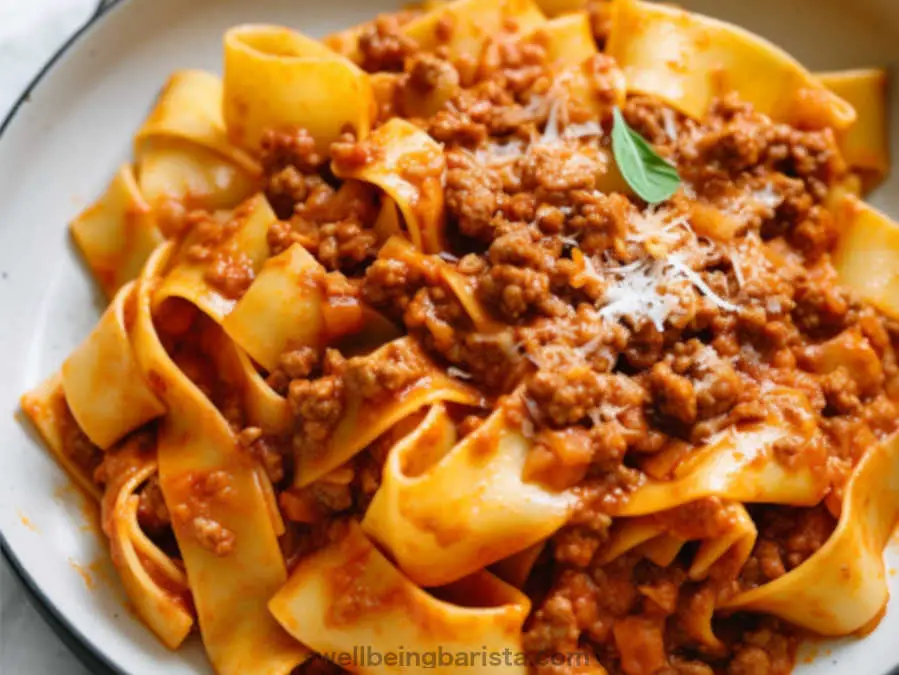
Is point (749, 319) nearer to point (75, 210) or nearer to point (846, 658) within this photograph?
point (846, 658)

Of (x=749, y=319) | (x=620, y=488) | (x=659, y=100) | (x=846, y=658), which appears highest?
(x=659, y=100)

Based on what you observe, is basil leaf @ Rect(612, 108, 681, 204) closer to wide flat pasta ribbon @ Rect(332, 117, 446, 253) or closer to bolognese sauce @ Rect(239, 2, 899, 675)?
bolognese sauce @ Rect(239, 2, 899, 675)

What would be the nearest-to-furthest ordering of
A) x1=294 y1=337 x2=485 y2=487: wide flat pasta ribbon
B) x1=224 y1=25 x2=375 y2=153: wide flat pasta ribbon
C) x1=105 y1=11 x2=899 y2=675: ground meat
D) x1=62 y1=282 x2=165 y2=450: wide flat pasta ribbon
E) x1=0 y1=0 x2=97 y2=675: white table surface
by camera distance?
x1=105 y1=11 x2=899 y2=675: ground meat < x1=294 y1=337 x2=485 y2=487: wide flat pasta ribbon < x1=62 y1=282 x2=165 y2=450: wide flat pasta ribbon < x1=224 y1=25 x2=375 y2=153: wide flat pasta ribbon < x1=0 y1=0 x2=97 y2=675: white table surface

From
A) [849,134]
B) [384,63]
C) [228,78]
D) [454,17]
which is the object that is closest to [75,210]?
[228,78]

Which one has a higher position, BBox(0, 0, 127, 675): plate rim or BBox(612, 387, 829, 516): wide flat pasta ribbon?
BBox(612, 387, 829, 516): wide flat pasta ribbon

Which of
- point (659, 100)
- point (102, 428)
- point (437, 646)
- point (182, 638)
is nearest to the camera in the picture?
point (437, 646)

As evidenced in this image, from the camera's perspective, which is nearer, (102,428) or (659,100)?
(102,428)

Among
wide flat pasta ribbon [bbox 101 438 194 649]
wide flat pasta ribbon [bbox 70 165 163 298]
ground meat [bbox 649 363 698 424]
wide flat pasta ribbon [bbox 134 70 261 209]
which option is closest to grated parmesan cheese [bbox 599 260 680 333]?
ground meat [bbox 649 363 698 424]
